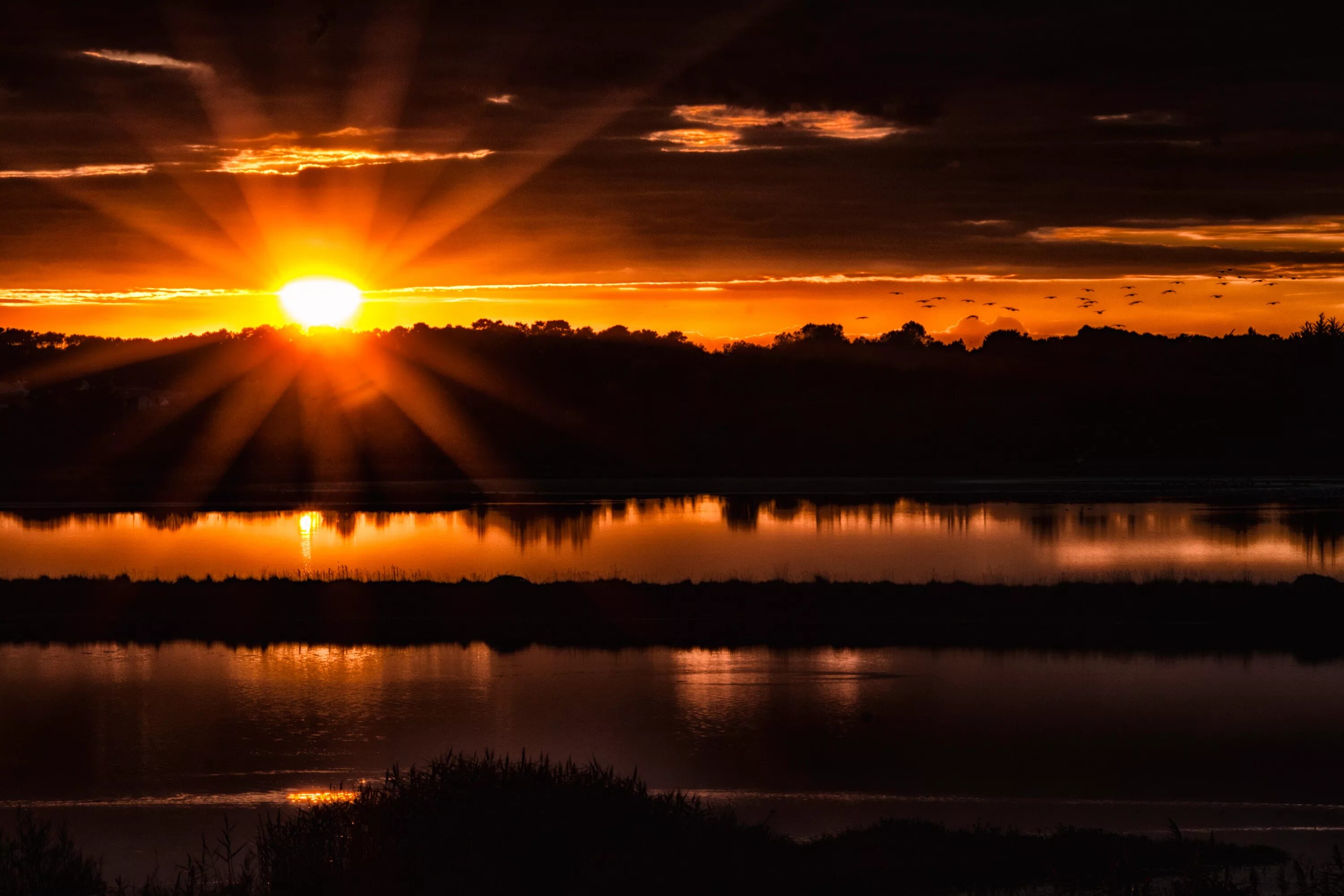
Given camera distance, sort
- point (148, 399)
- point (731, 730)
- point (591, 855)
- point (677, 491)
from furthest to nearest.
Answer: point (148, 399) < point (677, 491) < point (731, 730) < point (591, 855)

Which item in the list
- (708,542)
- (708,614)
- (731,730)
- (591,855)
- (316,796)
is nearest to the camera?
(591,855)

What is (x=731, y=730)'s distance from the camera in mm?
18828

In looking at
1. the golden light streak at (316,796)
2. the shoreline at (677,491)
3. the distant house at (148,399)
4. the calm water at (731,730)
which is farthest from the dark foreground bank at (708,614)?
the distant house at (148,399)

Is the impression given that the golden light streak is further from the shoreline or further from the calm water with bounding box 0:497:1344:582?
the shoreline

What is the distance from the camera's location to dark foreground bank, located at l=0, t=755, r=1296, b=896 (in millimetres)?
9820

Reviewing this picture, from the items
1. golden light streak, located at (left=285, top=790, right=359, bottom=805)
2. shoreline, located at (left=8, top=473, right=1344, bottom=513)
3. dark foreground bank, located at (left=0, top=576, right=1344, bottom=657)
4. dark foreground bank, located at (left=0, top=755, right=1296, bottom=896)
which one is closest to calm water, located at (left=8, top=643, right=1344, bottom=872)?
golden light streak, located at (left=285, top=790, right=359, bottom=805)

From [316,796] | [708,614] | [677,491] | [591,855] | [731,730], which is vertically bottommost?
[677,491]

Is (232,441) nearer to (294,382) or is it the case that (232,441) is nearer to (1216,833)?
(294,382)

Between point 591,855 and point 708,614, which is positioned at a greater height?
point 591,855

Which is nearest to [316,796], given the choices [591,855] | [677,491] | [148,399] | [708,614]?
[591,855]

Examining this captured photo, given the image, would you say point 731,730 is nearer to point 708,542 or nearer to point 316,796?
point 316,796

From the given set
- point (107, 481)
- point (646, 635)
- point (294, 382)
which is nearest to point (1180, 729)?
point (646, 635)

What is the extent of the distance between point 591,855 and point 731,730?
876cm

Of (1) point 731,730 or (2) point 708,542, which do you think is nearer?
(1) point 731,730
